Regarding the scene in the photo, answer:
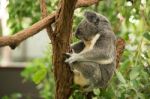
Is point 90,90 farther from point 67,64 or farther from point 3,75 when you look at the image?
point 3,75

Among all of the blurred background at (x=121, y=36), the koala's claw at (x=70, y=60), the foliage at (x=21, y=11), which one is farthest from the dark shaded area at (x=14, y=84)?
the koala's claw at (x=70, y=60)

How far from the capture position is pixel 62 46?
158cm

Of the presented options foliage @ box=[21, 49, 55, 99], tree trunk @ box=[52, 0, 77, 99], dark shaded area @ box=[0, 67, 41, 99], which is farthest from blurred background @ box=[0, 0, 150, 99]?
dark shaded area @ box=[0, 67, 41, 99]

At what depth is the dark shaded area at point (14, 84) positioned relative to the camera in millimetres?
4816

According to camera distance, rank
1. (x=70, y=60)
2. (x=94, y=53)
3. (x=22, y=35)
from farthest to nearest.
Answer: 1. (x=94, y=53)
2. (x=70, y=60)
3. (x=22, y=35)

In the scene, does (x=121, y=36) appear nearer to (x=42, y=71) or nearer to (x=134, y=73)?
(x=42, y=71)

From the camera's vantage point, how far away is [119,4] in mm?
2217

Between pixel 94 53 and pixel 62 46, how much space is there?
0.20 m

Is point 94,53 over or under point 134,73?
over

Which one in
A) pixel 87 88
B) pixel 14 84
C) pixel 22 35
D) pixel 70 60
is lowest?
pixel 14 84

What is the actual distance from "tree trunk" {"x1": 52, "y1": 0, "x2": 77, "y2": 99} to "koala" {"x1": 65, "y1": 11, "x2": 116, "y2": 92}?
6 centimetres

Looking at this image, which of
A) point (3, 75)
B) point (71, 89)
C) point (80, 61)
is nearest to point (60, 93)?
point (71, 89)

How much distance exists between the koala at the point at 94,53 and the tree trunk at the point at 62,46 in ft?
0.21

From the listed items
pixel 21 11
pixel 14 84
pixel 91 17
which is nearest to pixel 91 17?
pixel 91 17
